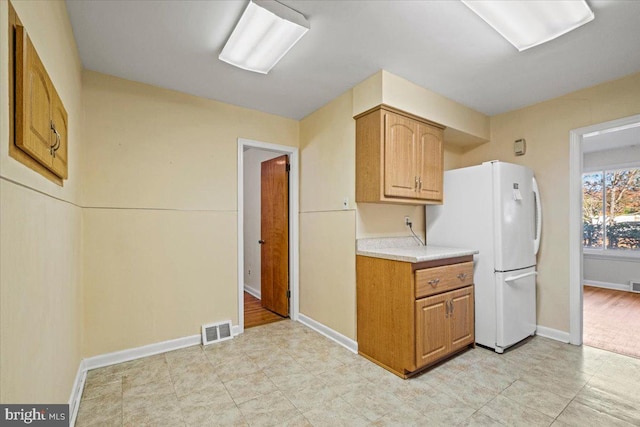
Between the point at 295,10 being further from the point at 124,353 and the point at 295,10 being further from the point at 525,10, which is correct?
the point at 124,353

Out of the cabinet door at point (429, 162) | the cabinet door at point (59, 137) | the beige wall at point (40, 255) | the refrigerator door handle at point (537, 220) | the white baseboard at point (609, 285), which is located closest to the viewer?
the beige wall at point (40, 255)

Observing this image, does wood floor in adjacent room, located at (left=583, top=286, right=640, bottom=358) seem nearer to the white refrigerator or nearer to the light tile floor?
the light tile floor

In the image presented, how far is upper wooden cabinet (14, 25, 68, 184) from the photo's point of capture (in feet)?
2.95

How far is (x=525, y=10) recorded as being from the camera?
1.72m

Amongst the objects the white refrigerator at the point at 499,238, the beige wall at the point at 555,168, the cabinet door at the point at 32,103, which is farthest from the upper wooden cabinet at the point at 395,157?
the cabinet door at the point at 32,103

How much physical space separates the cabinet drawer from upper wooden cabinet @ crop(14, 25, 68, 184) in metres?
2.23

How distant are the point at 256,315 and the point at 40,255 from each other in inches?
110

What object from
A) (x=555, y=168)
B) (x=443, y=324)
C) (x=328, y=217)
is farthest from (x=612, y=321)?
(x=328, y=217)

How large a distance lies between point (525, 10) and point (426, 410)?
2.52 meters

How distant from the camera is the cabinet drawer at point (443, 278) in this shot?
88.6 inches

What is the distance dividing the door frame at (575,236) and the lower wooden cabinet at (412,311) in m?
1.03

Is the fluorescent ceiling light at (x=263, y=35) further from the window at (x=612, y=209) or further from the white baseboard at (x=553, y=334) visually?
the window at (x=612, y=209)

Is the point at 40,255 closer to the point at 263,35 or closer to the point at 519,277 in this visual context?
the point at 263,35

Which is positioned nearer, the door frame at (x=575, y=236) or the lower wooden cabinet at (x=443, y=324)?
the lower wooden cabinet at (x=443, y=324)
